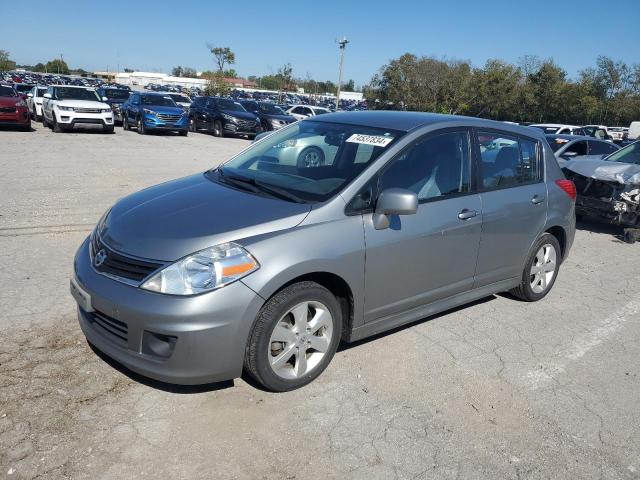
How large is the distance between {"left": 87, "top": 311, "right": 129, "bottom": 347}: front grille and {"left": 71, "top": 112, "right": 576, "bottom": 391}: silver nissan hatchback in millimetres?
13

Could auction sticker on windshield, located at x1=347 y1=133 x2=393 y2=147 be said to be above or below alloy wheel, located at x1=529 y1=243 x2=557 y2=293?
above

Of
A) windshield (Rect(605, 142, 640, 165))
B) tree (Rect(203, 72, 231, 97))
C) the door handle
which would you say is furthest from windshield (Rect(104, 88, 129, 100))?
tree (Rect(203, 72, 231, 97))

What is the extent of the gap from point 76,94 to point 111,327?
18.5 metres

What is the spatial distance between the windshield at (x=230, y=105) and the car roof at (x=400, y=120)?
19.3 m

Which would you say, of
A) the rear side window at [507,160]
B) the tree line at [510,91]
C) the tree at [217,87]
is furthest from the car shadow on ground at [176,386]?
the tree at [217,87]

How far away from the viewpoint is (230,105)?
23.8m

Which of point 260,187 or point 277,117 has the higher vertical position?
point 277,117

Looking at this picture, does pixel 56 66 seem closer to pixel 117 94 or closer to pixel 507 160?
pixel 117 94

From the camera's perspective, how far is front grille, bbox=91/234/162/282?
3.11m

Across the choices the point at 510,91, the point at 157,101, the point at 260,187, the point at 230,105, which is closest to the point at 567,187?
the point at 260,187

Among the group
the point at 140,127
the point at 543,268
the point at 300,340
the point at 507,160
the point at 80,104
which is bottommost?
the point at 300,340

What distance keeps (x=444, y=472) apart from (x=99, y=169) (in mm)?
10423

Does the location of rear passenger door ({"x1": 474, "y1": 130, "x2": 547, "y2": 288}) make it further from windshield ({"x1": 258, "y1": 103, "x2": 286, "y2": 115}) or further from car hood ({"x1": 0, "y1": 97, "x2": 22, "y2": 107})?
windshield ({"x1": 258, "y1": 103, "x2": 286, "y2": 115})

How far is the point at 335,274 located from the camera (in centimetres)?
347
